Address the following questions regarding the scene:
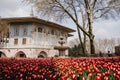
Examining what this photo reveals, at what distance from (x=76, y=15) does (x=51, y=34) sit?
17.1 meters

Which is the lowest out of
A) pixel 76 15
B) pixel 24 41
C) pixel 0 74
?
pixel 0 74

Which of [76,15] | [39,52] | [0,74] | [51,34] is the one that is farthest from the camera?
[51,34]

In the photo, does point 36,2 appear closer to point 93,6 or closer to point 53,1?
point 53,1

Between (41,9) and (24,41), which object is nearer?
(41,9)

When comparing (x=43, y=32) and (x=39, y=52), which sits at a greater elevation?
(x=43, y=32)

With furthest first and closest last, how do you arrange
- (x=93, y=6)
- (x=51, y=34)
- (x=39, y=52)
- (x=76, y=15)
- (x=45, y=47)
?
(x=51, y=34) < (x=45, y=47) < (x=39, y=52) < (x=76, y=15) < (x=93, y=6)

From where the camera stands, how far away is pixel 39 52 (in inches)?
1761

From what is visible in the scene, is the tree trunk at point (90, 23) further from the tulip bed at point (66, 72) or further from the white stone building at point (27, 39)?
the tulip bed at point (66, 72)

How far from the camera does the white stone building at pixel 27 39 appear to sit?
44.5m

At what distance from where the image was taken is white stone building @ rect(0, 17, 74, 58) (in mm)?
44500

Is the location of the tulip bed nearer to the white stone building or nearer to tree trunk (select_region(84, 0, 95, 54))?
tree trunk (select_region(84, 0, 95, 54))

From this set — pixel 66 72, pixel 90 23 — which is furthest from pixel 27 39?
pixel 66 72

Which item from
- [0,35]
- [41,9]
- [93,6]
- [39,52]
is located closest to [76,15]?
[93,6]

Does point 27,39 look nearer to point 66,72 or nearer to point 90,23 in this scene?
point 90,23
